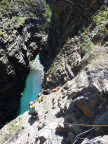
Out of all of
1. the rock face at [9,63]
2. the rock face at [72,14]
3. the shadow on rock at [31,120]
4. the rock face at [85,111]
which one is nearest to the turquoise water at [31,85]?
the rock face at [9,63]

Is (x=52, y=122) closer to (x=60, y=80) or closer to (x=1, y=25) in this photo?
(x=60, y=80)

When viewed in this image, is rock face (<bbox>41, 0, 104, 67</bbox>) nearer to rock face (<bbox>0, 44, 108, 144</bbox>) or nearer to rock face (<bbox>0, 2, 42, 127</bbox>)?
rock face (<bbox>0, 2, 42, 127</bbox>)

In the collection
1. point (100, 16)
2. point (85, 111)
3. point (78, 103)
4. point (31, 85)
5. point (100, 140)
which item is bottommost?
point (100, 140)

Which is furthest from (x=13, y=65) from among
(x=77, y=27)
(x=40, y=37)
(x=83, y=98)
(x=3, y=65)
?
(x=40, y=37)

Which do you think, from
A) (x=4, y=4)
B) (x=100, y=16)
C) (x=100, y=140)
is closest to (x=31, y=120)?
(x=100, y=140)

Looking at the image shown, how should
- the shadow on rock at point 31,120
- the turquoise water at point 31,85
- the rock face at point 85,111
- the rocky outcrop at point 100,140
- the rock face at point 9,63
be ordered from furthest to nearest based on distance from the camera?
the turquoise water at point 31,85 < the rock face at point 9,63 < the shadow on rock at point 31,120 < the rock face at point 85,111 < the rocky outcrop at point 100,140

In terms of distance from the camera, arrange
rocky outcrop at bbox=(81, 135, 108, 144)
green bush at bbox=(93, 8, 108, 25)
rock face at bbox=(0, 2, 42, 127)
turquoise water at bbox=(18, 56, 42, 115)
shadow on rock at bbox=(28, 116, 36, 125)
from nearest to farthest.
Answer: rocky outcrop at bbox=(81, 135, 108, 144) < shadow on rock at bbox=(28, 116, 36, 125) < green bush at bbox=(93, 8, 108, 25) < rock face at bbox=(0, 2, 42, 127) < turquoise water at bbox=(18, 56, 42, 115)

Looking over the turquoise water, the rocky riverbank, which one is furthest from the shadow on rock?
the turquoise water

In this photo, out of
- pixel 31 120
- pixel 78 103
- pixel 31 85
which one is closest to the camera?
pixel 78 103

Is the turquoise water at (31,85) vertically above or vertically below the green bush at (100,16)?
above

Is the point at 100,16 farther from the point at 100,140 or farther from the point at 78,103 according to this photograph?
the point at 100,140

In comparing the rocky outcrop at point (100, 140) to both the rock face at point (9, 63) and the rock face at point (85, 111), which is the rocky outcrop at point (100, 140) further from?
the rock face at point (9, 63)
